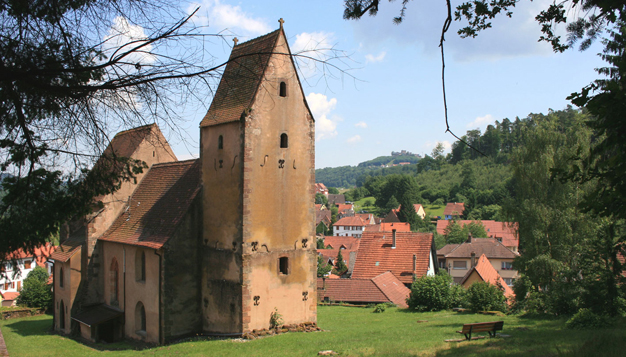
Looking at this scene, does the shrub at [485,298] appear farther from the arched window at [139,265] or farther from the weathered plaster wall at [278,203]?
the arched window at [139,265]

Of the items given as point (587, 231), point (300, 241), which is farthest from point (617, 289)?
point (300, 241)

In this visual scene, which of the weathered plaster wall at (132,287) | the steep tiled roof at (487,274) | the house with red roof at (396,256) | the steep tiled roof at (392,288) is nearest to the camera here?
the weathered plaster wall at (132,287)

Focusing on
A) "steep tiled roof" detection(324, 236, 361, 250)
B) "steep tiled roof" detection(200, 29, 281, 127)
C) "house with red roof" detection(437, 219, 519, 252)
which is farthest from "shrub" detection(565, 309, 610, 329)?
"steep tiled roof" detection(324, 236, 361, 250)

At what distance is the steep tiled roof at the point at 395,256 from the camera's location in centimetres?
4034

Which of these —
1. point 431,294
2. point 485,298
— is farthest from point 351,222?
point 485,298

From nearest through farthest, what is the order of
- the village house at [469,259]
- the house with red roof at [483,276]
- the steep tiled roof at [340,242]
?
the house with red roof at [483,276] → the village house at [469,259] → the steep tiled roof at [340,242]

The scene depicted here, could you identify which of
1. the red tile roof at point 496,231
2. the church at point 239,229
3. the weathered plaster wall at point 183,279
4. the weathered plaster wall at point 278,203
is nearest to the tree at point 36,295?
the church at point 239,229

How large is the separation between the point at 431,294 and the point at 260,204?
14.7 meters

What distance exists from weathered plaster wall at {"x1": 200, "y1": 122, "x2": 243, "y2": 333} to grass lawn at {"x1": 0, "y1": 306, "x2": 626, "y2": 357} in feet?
4.30

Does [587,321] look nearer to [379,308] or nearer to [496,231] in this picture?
[379,308]

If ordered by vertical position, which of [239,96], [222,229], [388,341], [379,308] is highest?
[239,96]

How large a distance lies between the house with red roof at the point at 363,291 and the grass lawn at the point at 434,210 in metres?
103

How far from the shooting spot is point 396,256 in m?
41.4

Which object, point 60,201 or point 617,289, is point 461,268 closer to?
point 617,289
